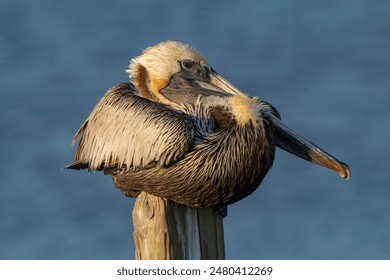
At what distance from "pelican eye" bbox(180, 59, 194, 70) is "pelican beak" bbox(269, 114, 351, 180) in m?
0.65

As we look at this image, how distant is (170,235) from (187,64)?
1.29m

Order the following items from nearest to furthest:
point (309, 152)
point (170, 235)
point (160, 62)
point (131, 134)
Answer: point (170, 235)
point (309, 152)
point (131, 134)
point (160, 62)

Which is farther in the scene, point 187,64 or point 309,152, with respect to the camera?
point 187,64

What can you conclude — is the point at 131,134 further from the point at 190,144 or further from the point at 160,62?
the point at 160,62

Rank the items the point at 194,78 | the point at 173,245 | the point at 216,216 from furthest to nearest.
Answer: the point at 194,78 < the point at 216,216 < the point at 173,245

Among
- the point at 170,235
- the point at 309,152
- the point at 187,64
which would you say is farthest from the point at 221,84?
the point at 170,235

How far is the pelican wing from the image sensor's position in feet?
22.3

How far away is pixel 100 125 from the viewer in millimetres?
7133

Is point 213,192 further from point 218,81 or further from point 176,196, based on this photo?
point 218,81

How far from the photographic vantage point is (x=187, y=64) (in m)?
7.31

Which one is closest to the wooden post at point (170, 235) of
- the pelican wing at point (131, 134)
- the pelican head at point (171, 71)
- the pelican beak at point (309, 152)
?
the pelican wing at point (131, 134)

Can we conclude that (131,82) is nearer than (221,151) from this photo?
No

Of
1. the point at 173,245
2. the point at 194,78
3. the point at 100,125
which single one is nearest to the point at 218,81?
the point at 194,78
